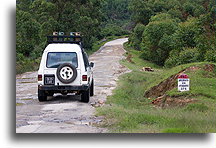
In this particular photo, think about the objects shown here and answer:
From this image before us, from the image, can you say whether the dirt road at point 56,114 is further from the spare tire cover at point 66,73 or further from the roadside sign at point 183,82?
Result: the roadside sign at point 183,82

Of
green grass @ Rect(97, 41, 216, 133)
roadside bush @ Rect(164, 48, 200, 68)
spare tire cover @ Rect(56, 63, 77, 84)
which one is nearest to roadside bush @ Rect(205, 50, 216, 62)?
roadside bush @ Rect(164, 48, 200, 68)

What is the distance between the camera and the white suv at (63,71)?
11188 mm

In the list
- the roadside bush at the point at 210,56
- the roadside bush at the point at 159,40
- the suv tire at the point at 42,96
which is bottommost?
the suv tire at the point at 42,96

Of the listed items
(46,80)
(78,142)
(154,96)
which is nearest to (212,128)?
(78,142)

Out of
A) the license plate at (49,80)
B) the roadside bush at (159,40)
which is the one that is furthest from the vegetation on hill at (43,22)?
the license plate at (49,80)

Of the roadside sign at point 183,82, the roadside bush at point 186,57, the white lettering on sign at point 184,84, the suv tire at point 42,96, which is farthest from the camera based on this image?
the roadside bush at point 186,57

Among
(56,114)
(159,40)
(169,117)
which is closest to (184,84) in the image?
(169,117)

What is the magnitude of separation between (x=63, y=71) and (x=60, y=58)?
2.16 ft

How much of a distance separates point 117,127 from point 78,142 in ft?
4.17

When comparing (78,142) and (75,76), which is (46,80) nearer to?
(75,76)

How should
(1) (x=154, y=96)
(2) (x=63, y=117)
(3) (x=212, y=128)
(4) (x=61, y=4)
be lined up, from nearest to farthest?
(3) (x=212, y=128)
(2) (x=63, y=117)
(1) (x=154, y=96)
(4) (x=61, y=4)

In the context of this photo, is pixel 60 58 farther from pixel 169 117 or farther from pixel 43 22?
pixel 43 22

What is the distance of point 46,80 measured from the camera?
1146cm

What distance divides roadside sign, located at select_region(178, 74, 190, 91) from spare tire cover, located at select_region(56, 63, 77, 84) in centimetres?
343
